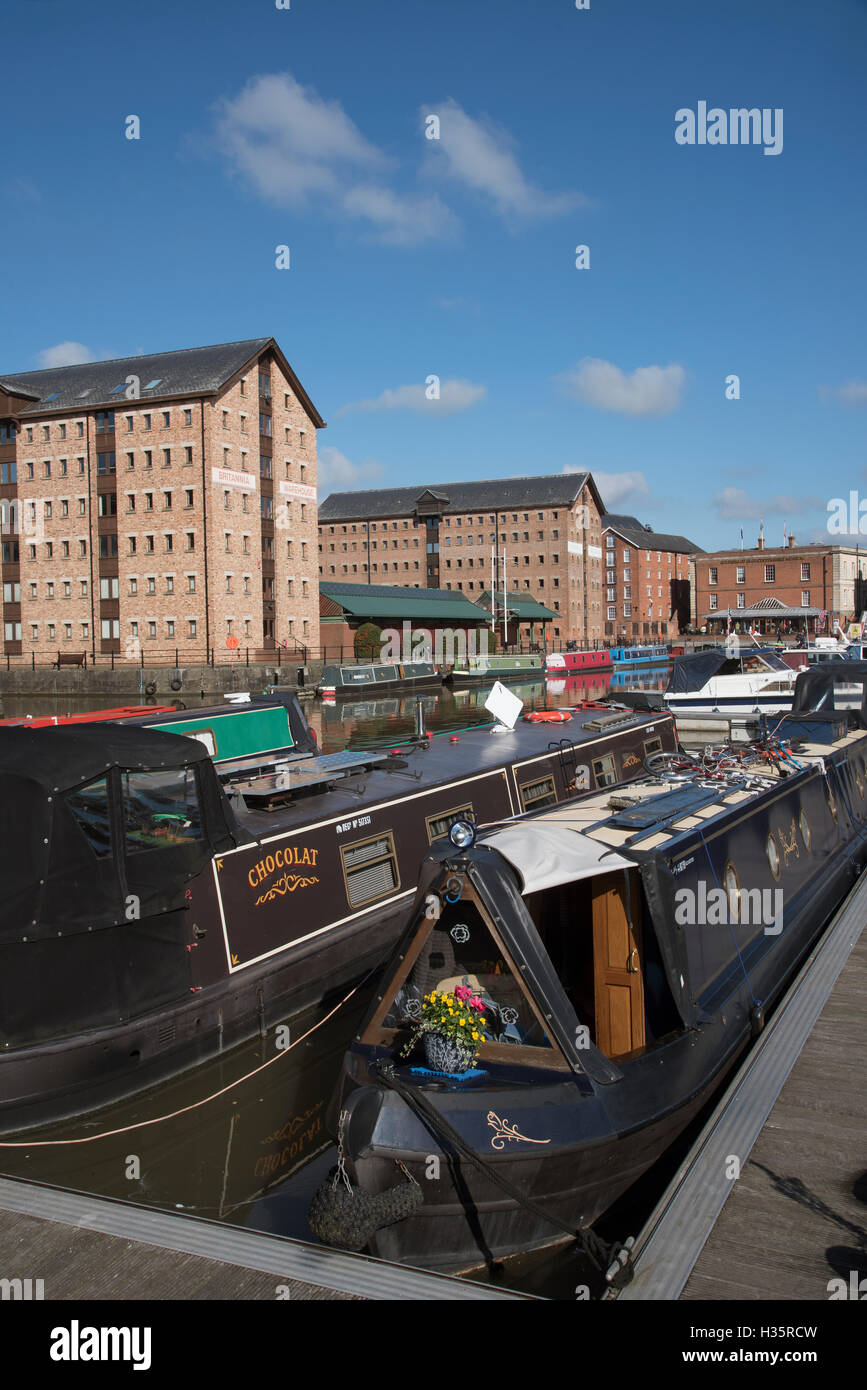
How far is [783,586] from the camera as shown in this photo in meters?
93.2

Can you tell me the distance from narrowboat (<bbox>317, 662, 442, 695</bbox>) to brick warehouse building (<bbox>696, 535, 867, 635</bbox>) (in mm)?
44124

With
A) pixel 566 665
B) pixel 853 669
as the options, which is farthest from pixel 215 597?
pixel 853 669

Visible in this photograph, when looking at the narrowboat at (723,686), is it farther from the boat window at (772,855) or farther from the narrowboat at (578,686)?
the boat window at (772,855)

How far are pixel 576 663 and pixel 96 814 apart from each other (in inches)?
2307

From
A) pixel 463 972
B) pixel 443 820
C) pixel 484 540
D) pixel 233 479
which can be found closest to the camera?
pixel 463 972

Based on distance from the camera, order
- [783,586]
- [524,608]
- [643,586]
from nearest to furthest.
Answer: [524,608]
[783,586]
[643,586]

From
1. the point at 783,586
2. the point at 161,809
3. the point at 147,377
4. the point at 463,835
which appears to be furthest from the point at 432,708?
the point at 783,586

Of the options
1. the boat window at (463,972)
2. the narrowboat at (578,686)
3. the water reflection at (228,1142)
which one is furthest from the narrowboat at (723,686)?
the boat window at (463,972)

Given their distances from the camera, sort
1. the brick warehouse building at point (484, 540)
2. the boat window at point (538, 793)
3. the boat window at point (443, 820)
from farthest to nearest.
Result: the brick warehouse building at point (484, 540), the boat window at point (538, 793), the boat window at point (443, 820)

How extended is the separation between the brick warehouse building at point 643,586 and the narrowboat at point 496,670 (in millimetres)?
31282

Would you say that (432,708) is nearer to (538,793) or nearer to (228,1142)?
(538,793)

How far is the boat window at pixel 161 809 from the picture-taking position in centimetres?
803

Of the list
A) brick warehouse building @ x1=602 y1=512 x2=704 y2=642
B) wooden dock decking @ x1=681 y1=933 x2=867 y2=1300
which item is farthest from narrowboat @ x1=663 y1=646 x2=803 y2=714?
brick warehouse building @ x1=602 y1=512 x2=704 y2=642

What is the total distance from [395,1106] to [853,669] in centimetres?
1834
